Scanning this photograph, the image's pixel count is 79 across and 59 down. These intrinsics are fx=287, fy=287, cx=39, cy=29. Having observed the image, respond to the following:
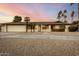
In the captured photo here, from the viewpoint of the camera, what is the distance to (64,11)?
502 centimetres

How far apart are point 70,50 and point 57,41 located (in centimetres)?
28

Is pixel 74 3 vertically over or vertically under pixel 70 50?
over

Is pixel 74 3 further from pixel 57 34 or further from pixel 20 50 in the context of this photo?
pixel 20 50

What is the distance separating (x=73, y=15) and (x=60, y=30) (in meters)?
0.35

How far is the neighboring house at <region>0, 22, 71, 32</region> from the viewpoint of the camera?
5.07 meters

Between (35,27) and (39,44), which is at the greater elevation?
(35,27)

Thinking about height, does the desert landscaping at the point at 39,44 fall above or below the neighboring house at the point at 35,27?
below

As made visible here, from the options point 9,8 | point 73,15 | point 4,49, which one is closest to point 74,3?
point 73,15

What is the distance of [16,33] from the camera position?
16.6 feet

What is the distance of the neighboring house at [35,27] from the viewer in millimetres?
5070

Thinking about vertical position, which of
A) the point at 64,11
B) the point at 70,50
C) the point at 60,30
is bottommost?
the point at 70,50

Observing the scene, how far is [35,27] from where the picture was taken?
5.10 meters

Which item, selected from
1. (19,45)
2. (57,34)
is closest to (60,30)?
(57,34)

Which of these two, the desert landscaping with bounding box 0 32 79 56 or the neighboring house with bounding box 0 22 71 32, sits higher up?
the neighboring house with bounding box 0 22 71 32
